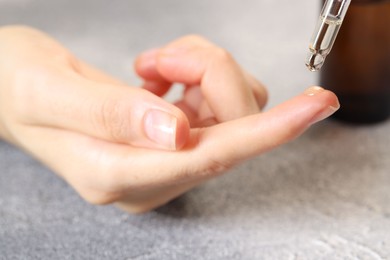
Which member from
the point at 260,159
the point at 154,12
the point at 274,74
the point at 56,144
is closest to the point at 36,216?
the point at 56,144

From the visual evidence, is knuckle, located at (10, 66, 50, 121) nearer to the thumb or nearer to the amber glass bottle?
the thumb

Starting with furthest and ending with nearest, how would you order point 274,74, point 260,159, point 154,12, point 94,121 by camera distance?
point 154,12, point 274,74, point 260,159, point 94,121

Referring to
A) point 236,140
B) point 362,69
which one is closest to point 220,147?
point 236,140

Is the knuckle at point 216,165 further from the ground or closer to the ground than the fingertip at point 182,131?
closer to the ground

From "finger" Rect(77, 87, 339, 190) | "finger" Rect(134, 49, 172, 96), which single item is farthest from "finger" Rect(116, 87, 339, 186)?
"finger" Rect(134, 49, 172, 96)

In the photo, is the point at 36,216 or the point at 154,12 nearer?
the point at 36,216

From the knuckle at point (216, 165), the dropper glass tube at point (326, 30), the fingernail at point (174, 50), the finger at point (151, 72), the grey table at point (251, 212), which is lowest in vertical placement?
the grey table at point (251, 212)

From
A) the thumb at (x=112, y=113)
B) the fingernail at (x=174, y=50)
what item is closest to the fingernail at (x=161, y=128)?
the thumb at (x=112, y=113)

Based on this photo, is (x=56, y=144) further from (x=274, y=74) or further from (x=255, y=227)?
(x=274, y=74)

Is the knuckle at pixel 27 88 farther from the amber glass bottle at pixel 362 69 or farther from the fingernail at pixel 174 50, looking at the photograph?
the amber glass bottle at pixel 362 69
